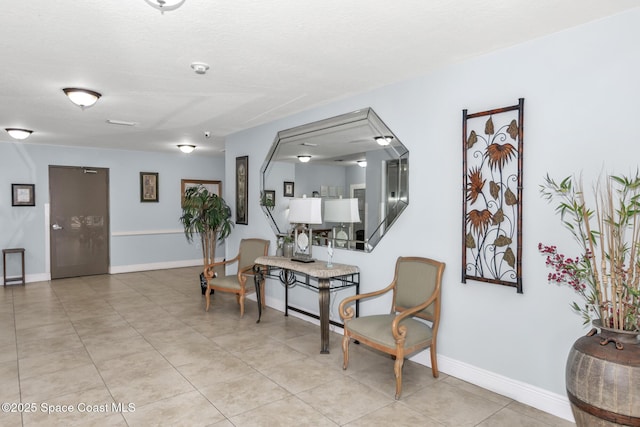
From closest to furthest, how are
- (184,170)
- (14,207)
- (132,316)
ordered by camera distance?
1. (132,316)
2. (14,207)
3. (184,170)

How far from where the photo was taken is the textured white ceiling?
223 cm

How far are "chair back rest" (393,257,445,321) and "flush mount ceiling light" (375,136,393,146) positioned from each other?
1075 millimetres

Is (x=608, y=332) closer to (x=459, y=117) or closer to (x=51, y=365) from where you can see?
(x=459, y=117)

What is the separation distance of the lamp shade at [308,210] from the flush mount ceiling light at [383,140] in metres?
0.89

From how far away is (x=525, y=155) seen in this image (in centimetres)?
274

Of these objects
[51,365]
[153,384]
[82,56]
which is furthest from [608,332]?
[51,365]

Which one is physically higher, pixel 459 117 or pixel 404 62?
pixel 404 62

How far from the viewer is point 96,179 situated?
759 cm

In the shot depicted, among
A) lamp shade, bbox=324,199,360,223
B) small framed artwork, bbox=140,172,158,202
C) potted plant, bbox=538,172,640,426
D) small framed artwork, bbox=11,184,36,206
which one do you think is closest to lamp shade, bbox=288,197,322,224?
lamp shade, bbox=324,199,360,223

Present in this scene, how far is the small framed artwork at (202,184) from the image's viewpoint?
27.9 feet

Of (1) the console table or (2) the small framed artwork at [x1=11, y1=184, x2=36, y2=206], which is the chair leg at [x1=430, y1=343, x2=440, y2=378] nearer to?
(1) the console table

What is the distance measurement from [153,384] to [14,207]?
5.71 m

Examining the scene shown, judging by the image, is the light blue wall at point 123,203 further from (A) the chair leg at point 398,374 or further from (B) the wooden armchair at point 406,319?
(A) the chair leg at point 398,374

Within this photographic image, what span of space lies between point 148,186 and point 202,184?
3.67ft
